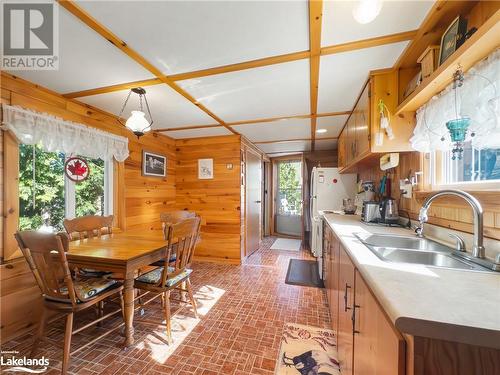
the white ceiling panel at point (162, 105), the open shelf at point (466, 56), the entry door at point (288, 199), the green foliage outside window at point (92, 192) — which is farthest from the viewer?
the entry door at point (288, 199)

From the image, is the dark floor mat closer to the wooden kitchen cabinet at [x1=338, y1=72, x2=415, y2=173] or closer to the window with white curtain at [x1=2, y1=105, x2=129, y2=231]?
the wooden kitchen cabinet at [x1=338, y1=72, x2=415, y2=173]

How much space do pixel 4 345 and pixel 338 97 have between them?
3639 millimetres

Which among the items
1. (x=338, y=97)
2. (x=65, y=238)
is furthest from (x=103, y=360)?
(x=338, y=97)

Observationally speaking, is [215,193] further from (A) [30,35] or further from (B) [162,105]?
(A) [30,35]

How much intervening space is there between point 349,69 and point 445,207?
1.20 metres

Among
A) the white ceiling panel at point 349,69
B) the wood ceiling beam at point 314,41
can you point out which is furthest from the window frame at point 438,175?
the wood ceiling beam at point 314,41

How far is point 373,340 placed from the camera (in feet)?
2.55

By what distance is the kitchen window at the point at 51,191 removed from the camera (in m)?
1.95

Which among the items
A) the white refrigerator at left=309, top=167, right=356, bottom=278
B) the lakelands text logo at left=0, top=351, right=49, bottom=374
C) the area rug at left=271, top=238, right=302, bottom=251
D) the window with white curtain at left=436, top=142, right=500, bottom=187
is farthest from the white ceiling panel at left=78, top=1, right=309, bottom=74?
the area rug at left=271, top=238, right=302, bottom=251

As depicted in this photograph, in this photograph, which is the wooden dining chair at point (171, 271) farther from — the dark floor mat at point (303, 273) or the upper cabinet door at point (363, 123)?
the upper cabinet door at point (363, 123)

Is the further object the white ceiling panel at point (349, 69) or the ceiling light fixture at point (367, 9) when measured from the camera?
the white ceiling panel at point (349, 69)

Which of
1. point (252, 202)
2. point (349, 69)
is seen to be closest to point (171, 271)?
point (349, 69)

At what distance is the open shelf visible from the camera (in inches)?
31.4

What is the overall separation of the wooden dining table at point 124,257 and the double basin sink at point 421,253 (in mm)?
1583
